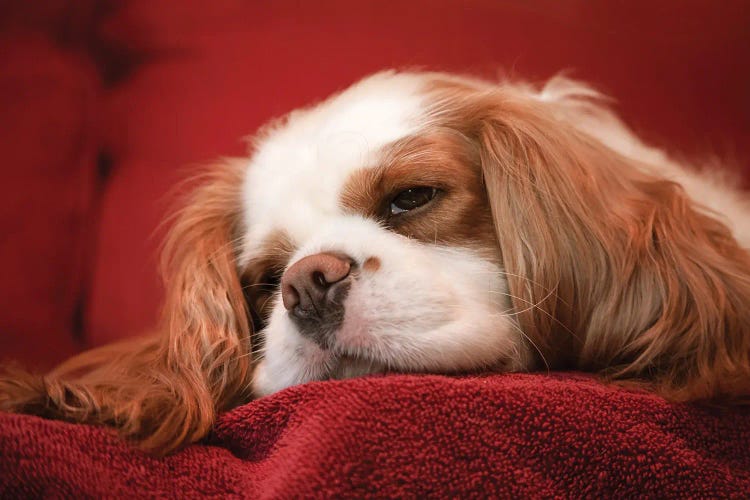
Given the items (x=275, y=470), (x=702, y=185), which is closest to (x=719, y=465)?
(x=275, y=470)

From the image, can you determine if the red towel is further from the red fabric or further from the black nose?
the red fabric

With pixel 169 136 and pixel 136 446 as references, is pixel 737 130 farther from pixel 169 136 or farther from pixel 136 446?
pixel 136 446

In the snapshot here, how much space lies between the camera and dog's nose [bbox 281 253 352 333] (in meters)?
0.84

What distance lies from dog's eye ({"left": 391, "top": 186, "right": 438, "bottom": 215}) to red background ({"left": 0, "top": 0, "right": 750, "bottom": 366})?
24.2 inches

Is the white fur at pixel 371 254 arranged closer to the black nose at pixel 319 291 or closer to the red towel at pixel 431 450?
the black nose at pixel 319 291

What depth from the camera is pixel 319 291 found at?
33.3 inches

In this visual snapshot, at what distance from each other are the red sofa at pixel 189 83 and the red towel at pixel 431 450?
797mm

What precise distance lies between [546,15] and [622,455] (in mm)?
1228

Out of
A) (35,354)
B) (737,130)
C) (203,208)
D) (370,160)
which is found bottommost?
(35,354)

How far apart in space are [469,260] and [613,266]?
184 millimetres

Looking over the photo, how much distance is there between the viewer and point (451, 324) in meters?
0.83

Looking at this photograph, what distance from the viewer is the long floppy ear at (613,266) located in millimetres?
828

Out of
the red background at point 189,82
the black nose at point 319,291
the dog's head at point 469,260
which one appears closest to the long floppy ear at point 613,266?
the dog's head at point 469,260

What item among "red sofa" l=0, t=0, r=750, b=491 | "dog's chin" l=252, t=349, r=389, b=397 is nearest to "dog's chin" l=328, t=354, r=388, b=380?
"dog's chin" l=252, t=349, r=389, b=397
